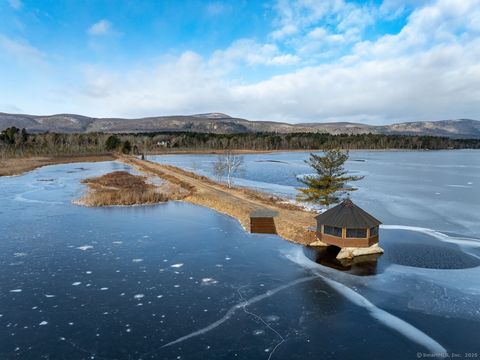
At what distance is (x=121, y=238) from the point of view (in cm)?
2620

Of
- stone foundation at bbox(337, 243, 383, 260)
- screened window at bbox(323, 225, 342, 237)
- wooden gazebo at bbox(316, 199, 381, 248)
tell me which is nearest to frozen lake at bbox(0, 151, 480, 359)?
stone foundation at bbox(337, 243, 383, 260)

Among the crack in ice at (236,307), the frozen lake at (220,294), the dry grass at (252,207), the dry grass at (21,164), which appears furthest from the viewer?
the dry grass at (21,164)

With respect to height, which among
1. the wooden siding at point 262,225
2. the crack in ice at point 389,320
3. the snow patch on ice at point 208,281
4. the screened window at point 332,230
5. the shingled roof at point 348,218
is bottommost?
the snow patch on ice at point 208,281

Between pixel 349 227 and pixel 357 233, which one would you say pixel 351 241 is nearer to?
pixel 357 233

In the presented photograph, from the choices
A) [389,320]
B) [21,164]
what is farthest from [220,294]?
[21,164]

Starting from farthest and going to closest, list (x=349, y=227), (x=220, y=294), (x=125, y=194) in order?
(x=125, y=194), (x=349, y=227), (x=220, y=294)

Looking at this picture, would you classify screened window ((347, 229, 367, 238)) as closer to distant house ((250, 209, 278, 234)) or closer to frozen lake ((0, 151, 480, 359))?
frozen lake ((0, 151, 480, 359))

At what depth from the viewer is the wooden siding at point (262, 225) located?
2844 centimetres

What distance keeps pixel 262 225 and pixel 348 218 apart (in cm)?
846

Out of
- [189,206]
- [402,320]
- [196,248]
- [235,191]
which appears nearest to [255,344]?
[402,320]

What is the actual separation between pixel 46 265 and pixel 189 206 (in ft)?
64.3

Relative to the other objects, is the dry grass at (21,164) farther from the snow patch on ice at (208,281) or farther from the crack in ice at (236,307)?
the crack in ice at (236,307)

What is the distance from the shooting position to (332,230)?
2336cm

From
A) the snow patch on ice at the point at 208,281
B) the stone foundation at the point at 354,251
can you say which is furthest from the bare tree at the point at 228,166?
the snow patch on ice at the point at 208,281
